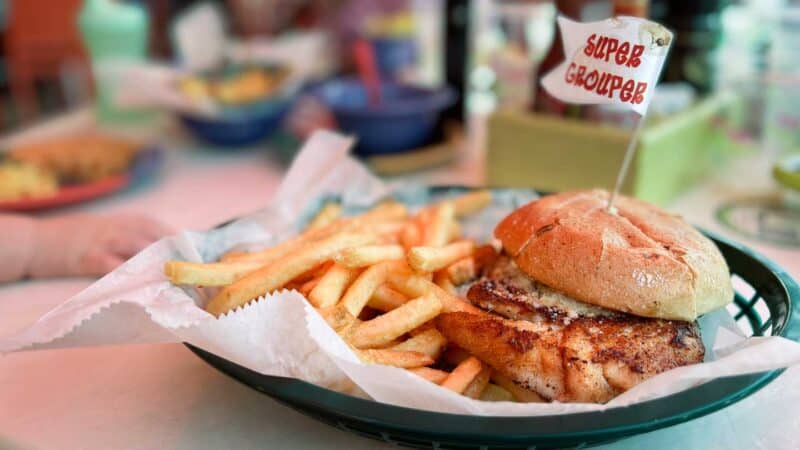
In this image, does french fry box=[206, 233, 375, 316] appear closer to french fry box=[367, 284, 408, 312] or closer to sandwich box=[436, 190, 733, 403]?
french fry box=[367, 284, 408, 312]

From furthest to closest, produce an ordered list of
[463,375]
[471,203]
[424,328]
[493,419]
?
[471,203] < [424,328] < [463,375] < [493,419]

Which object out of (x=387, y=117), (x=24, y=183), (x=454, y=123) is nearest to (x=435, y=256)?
(x=387, y=117)

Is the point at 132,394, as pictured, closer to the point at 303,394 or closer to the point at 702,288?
the point at 303,394

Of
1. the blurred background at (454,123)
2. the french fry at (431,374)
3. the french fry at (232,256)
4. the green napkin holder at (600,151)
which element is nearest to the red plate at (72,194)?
the blurred background at (454,123)

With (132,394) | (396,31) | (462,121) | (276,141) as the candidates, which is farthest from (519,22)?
(132,394)

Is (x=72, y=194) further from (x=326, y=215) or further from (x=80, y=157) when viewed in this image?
(x=326, y=215)

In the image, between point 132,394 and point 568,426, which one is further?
point 132,394
